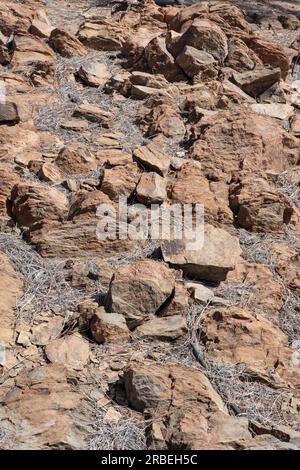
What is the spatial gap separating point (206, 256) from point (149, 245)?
0.44 meters

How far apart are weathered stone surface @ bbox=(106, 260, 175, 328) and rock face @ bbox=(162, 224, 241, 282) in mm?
376

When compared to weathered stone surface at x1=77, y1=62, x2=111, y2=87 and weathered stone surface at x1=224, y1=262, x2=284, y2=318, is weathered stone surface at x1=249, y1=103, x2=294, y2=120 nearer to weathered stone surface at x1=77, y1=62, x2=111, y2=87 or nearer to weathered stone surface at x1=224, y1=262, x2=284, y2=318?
weathered stone surface at x1=77, y1=62, x2=111, y2=87

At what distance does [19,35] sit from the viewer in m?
A: 6.44

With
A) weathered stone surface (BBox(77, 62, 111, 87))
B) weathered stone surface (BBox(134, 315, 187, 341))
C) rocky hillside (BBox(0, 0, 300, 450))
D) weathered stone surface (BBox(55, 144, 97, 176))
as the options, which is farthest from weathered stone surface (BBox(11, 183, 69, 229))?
weathered stone surface (BBox(77, 62, 111, 87))

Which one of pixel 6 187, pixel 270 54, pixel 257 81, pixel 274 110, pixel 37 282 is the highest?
pixel 270 54

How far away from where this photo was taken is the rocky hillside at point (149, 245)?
9.22ft

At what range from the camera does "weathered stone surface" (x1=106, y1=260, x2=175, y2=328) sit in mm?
3318

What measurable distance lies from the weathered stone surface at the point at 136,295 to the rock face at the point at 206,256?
0.38 meters

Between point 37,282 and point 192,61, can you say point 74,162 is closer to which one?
point 37,282

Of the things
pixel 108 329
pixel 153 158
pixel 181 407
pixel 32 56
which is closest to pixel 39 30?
pixel 32 56

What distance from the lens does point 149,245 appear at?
3988mm

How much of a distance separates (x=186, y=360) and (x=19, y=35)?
463 centimetres

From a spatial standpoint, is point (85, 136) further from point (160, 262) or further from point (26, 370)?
point (26, 370)
